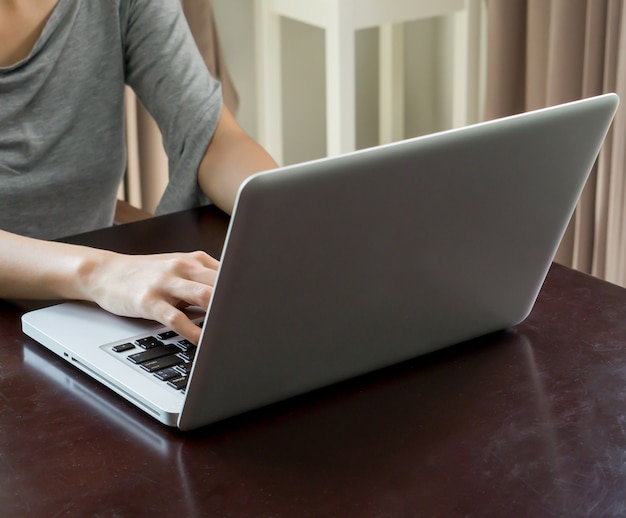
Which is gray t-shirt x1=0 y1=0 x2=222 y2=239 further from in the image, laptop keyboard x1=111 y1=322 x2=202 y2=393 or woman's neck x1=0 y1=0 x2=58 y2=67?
laptop keyboard x1=111 y1=322 x2=202 y2=393

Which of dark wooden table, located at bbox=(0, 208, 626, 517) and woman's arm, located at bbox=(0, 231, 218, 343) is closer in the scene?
dark wooden table, located at bbox=(0, 208, 626, 517)

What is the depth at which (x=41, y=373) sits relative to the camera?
2.67ft

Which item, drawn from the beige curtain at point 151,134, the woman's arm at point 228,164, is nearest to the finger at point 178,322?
the woman's arm at point 228,164

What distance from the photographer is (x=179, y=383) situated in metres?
0.75

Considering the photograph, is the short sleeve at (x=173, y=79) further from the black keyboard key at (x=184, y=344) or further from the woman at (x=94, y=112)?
the black keyboard key at (x=184, y=344)

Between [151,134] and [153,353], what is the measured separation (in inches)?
70.9

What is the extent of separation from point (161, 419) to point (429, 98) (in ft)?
7.47

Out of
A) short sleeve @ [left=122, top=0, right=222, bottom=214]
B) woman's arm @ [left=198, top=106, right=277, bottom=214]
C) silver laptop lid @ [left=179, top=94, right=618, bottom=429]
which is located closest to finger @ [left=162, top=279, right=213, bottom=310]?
silver laptop lid @ [left=179, top=94, right=618, bottom=429]

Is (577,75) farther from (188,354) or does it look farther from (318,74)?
(188,354)

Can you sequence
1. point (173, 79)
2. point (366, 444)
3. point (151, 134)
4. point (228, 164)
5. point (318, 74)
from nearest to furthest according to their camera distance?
point (366, 444) → point (228, 164) → point (173, 79) → point (151, 134) → point (318, 74)

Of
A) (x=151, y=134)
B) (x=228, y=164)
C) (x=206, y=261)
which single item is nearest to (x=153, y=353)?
(x=206, y=261)

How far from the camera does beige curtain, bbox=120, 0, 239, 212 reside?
8.16 feet

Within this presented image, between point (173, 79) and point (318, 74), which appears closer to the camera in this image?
point (173, 79)

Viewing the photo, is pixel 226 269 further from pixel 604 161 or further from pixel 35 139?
pixel 604 161
